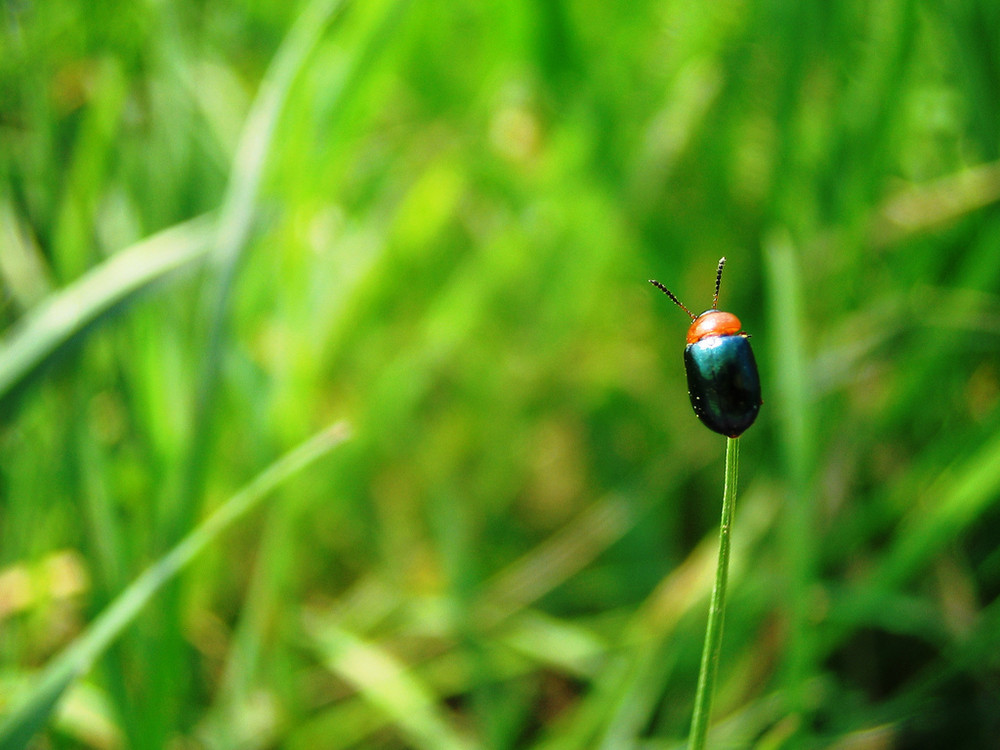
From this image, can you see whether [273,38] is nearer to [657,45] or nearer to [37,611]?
[657,45]

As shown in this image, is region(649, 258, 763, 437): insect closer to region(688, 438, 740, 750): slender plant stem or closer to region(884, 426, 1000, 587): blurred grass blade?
region(688, 438, 740, 750): slender plant stem

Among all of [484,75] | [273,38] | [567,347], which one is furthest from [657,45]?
[273,38]

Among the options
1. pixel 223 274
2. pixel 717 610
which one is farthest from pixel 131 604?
pixel 717 610

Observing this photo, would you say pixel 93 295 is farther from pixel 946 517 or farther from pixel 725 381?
pixel 946 517

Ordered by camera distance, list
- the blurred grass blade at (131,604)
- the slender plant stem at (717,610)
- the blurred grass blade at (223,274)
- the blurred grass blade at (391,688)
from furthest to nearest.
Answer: the blurred grass blade at (391,688) → the blurred grass blade at (223,274) → the blurred grass blade at (131,604) → the slender plant stem at (717,610)

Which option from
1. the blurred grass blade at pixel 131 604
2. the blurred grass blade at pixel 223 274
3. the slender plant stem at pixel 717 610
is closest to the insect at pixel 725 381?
the slender plant stem at pixel 717 610

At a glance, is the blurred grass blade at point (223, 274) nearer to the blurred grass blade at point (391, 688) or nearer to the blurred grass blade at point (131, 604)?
the blurred grass blade at point (131, 604)
